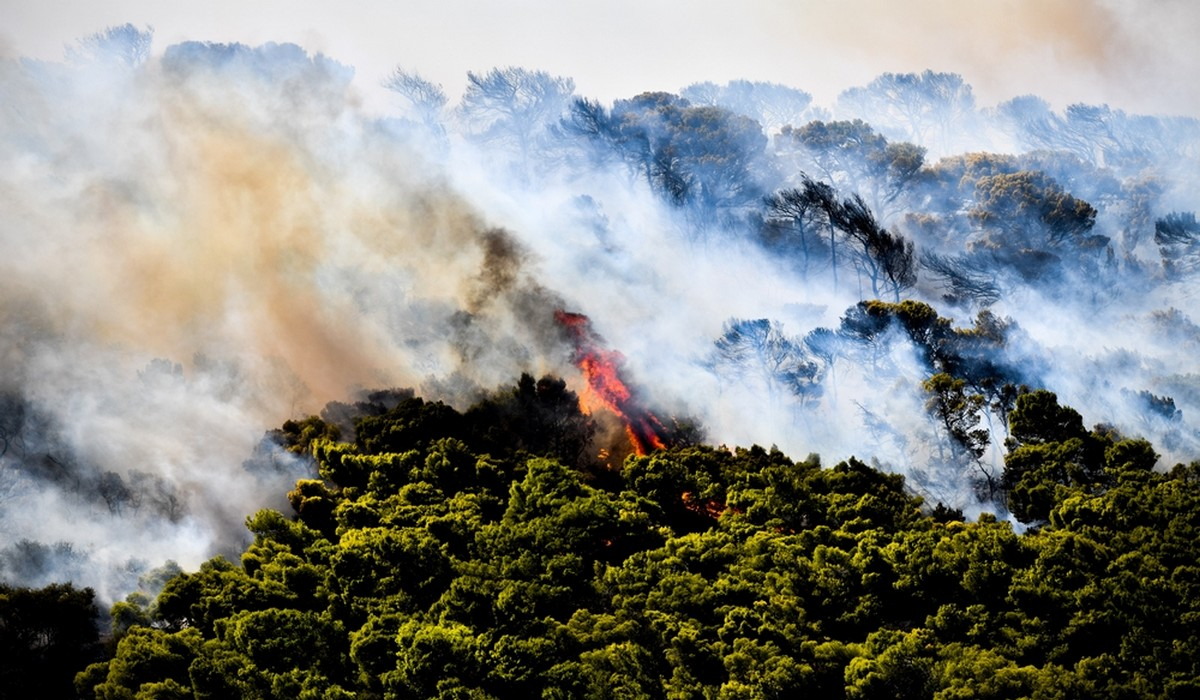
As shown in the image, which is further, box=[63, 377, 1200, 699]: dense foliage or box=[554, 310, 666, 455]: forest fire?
box=[554, 310, 666, 455]: forest fire

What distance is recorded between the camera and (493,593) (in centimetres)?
3791

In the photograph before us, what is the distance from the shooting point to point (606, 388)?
58.3m

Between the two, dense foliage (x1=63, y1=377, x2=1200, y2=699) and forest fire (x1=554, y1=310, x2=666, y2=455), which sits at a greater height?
forest fire (x1=554, y1=310, x2=666, y2=455)

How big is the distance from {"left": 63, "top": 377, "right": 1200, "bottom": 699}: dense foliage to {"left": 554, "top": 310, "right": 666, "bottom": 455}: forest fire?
9922mm

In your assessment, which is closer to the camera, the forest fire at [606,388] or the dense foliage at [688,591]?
the dense foliage at [688,591]

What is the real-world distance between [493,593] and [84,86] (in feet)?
141

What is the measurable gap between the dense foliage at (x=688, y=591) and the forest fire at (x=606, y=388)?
391 inches

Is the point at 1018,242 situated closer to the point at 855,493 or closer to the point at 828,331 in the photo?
the point at 828,331

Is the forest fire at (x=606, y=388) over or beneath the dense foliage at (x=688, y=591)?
over

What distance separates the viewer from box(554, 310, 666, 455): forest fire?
184ft

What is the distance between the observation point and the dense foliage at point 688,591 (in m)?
34.6

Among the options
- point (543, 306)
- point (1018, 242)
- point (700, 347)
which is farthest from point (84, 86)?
point (1018, 242)

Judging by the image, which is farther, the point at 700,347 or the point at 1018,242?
the point at 1018,242

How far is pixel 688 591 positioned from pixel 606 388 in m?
21.7
